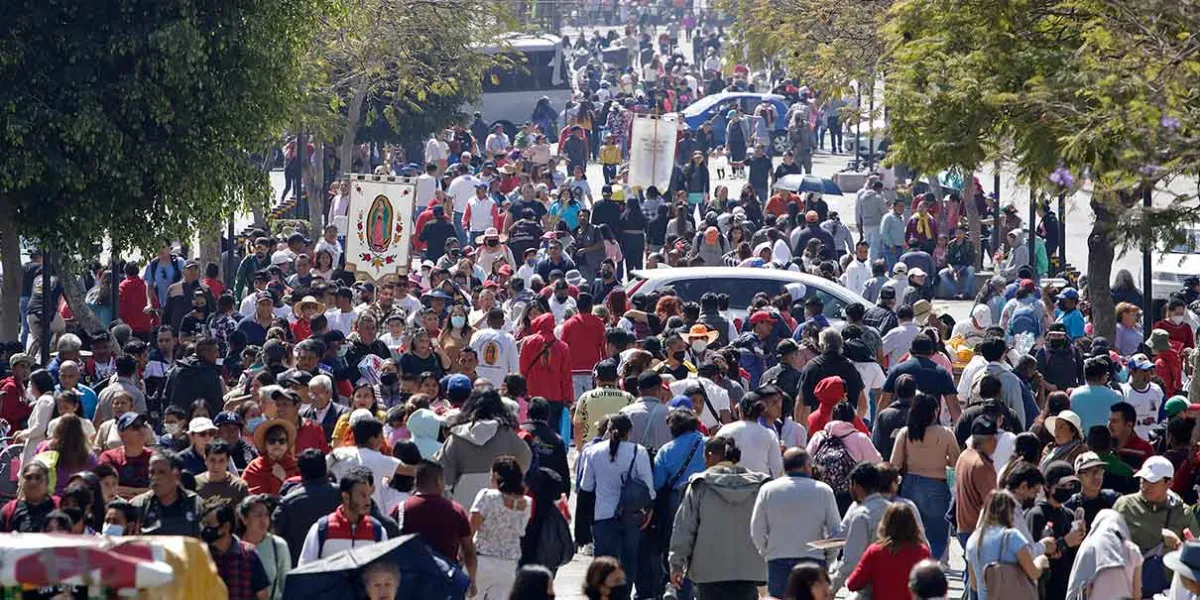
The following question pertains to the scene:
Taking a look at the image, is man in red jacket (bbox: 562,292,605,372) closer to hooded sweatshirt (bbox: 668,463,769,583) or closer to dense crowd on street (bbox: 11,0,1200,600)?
dense crowd on street (bbox: 11,0,1200,600)

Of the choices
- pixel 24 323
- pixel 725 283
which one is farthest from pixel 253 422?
pixel 24 323

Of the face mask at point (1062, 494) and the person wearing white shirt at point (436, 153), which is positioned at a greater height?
the person wearing white shirt at point (436, 153)

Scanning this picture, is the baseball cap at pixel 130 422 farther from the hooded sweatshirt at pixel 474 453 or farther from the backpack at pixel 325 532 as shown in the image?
the backpack at pixel 325 532

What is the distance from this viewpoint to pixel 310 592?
9.54 m

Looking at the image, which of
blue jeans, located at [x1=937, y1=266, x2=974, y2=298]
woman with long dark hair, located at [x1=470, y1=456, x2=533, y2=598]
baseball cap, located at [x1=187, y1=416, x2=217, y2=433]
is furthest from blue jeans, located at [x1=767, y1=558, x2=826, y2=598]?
blue jeans, located at [x1=937, y1=266, x2=974, y2=298]

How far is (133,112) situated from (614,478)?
769 centimetres

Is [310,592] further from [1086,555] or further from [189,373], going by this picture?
[189,373]

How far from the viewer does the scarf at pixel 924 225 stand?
29.6 m

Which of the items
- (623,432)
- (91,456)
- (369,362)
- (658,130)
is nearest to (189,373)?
(369,362)

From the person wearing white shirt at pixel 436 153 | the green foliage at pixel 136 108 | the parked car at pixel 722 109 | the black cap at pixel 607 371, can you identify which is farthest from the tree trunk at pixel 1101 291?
the parked car at pixel 722 109

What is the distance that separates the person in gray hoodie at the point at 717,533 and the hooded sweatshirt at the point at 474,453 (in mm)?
1254

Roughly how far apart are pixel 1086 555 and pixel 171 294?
507 inches

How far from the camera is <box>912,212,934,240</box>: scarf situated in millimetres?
29641

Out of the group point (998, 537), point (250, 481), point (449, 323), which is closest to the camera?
point (998, 537)
